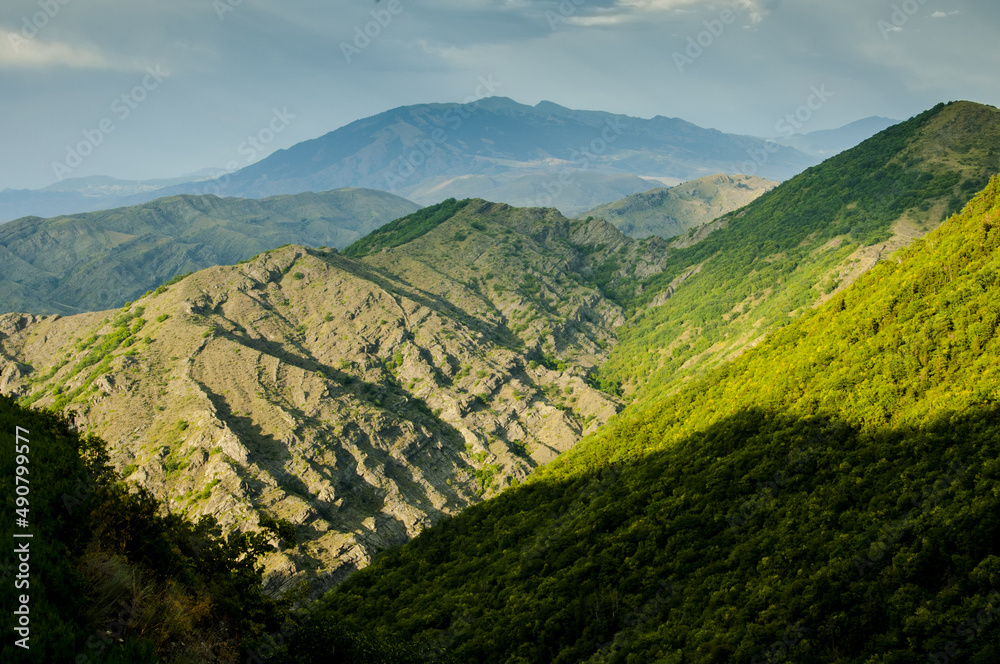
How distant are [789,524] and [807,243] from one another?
14184 centimetres

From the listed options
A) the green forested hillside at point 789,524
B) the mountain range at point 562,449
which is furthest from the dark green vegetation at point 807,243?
the green forested hillside at point 789,524

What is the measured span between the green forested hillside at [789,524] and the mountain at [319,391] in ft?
66.7

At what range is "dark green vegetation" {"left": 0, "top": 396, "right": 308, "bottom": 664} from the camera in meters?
15.6

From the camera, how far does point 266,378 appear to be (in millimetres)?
103625

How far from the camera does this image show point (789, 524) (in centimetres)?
4234

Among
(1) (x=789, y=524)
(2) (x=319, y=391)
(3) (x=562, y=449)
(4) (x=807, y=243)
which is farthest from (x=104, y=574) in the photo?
(4) (x=807, y=243)

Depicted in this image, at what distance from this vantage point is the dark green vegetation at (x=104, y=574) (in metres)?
15.6

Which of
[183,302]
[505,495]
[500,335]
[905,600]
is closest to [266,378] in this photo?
[183,302]

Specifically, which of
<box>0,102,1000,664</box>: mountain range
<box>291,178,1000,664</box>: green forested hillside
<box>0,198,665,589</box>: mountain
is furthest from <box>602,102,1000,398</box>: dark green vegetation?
<box>291,178,1000,664</box>: green forested hillside

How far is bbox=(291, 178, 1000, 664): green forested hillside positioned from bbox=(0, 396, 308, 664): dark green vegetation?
6438mm

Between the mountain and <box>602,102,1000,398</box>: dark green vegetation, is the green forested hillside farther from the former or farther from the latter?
<box>602,102,1000,398</box>: dark green vegetation

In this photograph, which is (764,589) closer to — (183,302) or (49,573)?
(49,573)

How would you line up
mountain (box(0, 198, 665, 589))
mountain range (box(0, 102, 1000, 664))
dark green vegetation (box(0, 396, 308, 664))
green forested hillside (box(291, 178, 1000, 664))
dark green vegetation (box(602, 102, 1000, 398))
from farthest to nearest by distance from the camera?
1. dark green vegetation (box(602, 102, 1000, 398))
2. mountain (box(0, 198, 665, 589))
3. green forested hillside (box(291, 178, 1000, 664))
4. mountain range (box(0, 102, 1000, 664))
5. dark green vegetation (box(0, 396, 308, 664))

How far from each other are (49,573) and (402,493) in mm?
82179
